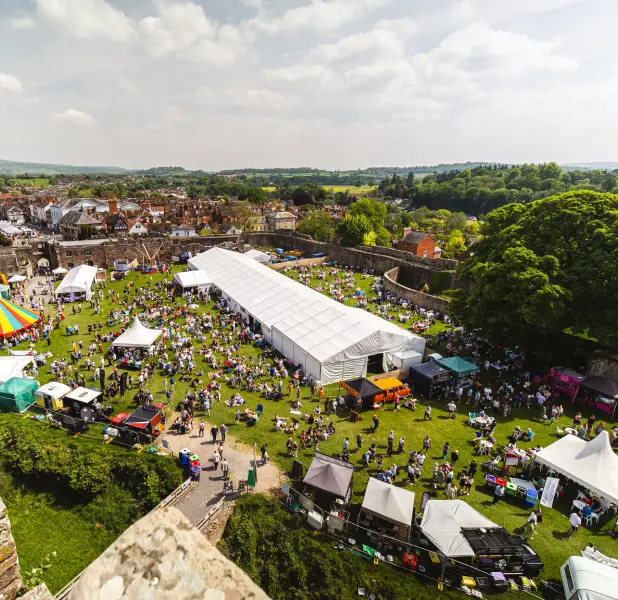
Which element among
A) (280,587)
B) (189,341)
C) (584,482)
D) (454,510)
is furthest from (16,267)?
(584,482)

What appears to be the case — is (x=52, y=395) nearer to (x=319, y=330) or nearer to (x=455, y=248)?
(x=319, y=330)

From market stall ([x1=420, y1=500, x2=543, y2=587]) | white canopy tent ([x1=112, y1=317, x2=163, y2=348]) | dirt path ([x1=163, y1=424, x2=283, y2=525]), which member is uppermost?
white canopy tent ([x1=112, y1=317, x2=163, y2=348])

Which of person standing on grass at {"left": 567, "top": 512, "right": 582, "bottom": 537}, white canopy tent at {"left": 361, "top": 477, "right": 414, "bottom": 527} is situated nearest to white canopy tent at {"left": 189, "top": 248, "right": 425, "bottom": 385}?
white canopy tent at {"left": 361, "top": 477, "right": 414, "bottom": 527}

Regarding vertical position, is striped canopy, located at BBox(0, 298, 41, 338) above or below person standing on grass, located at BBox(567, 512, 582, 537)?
above

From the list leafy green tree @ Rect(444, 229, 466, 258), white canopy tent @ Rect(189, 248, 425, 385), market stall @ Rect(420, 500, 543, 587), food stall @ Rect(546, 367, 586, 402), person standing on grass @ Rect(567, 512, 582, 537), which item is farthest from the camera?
leafy green tree @ Rect(444, 229, 466, 258)

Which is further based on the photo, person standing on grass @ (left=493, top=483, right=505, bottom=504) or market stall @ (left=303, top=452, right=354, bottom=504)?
person standing on grass @ (left=493, top=483, right=505, bottom=504)

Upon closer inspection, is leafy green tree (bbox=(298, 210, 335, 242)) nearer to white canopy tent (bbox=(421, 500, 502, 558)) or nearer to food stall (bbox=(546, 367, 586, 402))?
food stall (bbox=(546, 367, 586, 402))

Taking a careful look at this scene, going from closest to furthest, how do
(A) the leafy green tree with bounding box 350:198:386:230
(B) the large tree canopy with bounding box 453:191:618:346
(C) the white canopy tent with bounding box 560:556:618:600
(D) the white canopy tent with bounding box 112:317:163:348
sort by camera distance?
(C) the white canopy tent with bounding box 560:556:618:600, (B) the large tree canopy with bounding box 453:191:618:346, (D) the white canopy tent with bounding box 112:317:163:348, (A) the leafy green tree with bounding box 350:198:386:230
